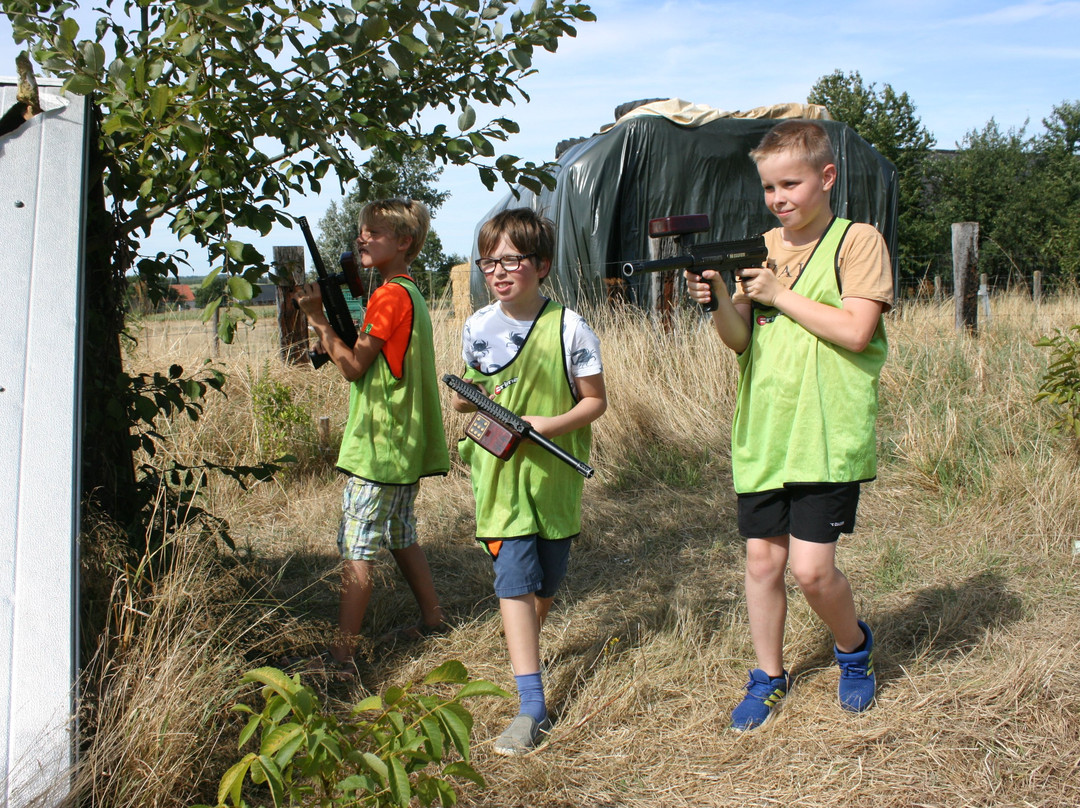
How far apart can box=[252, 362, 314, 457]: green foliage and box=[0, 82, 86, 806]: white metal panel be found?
9.93ft

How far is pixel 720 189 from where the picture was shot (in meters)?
9.55

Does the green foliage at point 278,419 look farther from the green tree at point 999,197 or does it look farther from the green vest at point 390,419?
the green tree at point 999,197

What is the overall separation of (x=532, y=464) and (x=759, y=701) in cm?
98

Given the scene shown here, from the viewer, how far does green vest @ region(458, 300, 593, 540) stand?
2527mm

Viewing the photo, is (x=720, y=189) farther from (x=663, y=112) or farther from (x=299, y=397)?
(x=299, y=397)

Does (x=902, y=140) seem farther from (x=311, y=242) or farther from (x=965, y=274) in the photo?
(x=311, y=242)

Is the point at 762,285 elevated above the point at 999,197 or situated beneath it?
situated beneath

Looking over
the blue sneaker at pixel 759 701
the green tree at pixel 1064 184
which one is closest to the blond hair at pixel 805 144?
the blue sneaker at pixel 759 701

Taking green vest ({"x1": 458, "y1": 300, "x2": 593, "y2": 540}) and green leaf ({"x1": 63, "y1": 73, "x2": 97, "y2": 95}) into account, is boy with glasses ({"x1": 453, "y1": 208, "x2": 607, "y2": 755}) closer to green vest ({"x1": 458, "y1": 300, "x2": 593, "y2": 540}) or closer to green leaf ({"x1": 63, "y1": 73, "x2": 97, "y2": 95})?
green vest ({"x1": 458, "y1": 300, "x2": 593, "y2": 540})

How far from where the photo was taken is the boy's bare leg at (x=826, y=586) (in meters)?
2.33

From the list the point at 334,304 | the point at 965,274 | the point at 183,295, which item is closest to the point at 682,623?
the point at 334,304

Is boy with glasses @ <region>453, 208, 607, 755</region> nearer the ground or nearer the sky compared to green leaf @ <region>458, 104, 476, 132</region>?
nearer the ground

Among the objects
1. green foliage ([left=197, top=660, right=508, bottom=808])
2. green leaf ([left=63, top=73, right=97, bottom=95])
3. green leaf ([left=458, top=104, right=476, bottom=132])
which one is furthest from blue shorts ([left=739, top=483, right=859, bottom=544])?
green leaf ([left=63, top=73, right=97, bottom=95])

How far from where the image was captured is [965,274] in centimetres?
721
